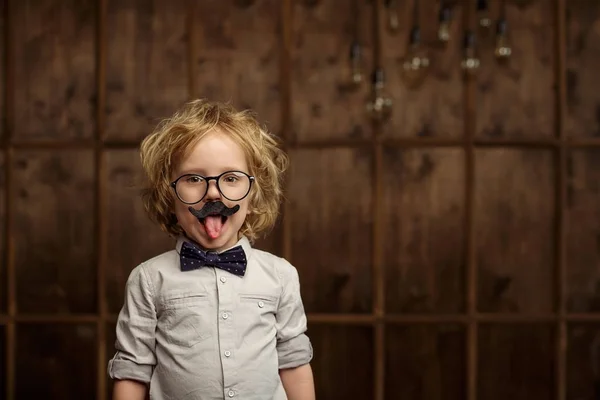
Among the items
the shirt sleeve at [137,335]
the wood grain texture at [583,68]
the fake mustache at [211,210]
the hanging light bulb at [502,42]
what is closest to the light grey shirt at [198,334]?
the shirt sleeve at [137,335]

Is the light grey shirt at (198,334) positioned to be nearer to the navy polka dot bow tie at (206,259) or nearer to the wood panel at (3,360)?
the navy polka dot bow tie at (206,259)

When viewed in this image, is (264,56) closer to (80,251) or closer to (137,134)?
(137,134)

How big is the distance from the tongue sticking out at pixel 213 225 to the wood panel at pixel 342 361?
1.64 meters

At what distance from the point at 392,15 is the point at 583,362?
1.59 metres

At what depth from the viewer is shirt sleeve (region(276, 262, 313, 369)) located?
1.47 m

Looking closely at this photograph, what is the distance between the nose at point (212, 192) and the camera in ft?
4.50

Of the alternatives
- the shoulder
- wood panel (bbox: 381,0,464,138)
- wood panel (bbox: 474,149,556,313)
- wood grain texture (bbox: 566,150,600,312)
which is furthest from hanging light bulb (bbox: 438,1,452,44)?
the shoulder

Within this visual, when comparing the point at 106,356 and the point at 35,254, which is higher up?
the point at 35,254

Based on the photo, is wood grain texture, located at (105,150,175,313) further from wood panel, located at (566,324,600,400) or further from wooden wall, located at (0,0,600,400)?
wood panel, located at (566,324,600,400)

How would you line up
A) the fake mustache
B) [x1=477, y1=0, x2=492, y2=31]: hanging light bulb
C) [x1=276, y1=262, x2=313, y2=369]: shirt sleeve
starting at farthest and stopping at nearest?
[x1=477, y1=0, x2=492, y2=31]: hanging light bulb < [x1=276, y1=262, x2=313, y2=369]: shirt sleeve < the fake mustache

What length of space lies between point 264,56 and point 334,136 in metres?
0.43

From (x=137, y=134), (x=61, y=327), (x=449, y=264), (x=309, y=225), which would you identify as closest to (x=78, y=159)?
(x=137, y=134)

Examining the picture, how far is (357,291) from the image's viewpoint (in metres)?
2.95

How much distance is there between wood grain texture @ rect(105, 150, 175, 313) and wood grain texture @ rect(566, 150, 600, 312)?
1615 millimetres
